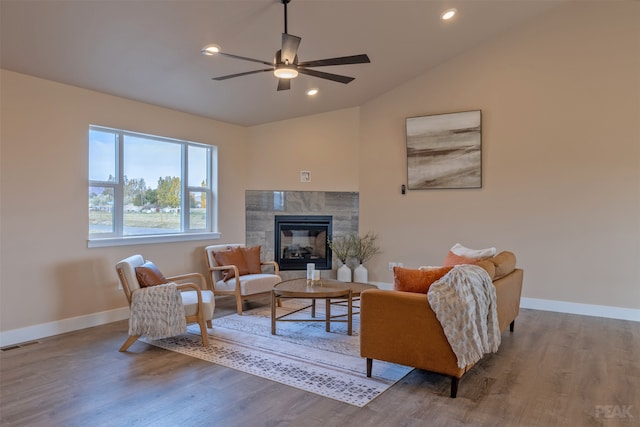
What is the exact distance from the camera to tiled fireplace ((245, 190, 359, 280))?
6539mm

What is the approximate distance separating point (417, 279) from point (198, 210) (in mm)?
3879

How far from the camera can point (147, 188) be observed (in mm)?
5219

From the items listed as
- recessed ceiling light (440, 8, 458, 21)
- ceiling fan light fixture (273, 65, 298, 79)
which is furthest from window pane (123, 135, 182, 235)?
recessed ceiling light (440, 8, 458, 21)

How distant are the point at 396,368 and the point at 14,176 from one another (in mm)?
3888

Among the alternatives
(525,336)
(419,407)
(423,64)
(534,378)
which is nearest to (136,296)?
(419,407)

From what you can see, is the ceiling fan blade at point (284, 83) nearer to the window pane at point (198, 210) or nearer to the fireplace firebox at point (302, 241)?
the window pane at point (198, 210)

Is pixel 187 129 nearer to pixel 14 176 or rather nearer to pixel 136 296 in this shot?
pixel 14 176

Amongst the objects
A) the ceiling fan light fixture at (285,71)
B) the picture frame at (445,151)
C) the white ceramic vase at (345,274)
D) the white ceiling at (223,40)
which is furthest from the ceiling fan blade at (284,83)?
the white ceramic vase at (345,274)

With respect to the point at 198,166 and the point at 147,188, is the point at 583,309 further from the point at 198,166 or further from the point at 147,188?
the point at 147,188

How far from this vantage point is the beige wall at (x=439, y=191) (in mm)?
4047

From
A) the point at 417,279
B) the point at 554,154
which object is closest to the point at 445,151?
the point at 554,154

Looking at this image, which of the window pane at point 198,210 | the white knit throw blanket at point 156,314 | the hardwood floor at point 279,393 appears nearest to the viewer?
the hardwood floor at point 279,393

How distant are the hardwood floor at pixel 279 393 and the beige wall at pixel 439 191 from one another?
1.07 m

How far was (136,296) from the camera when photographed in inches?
146
